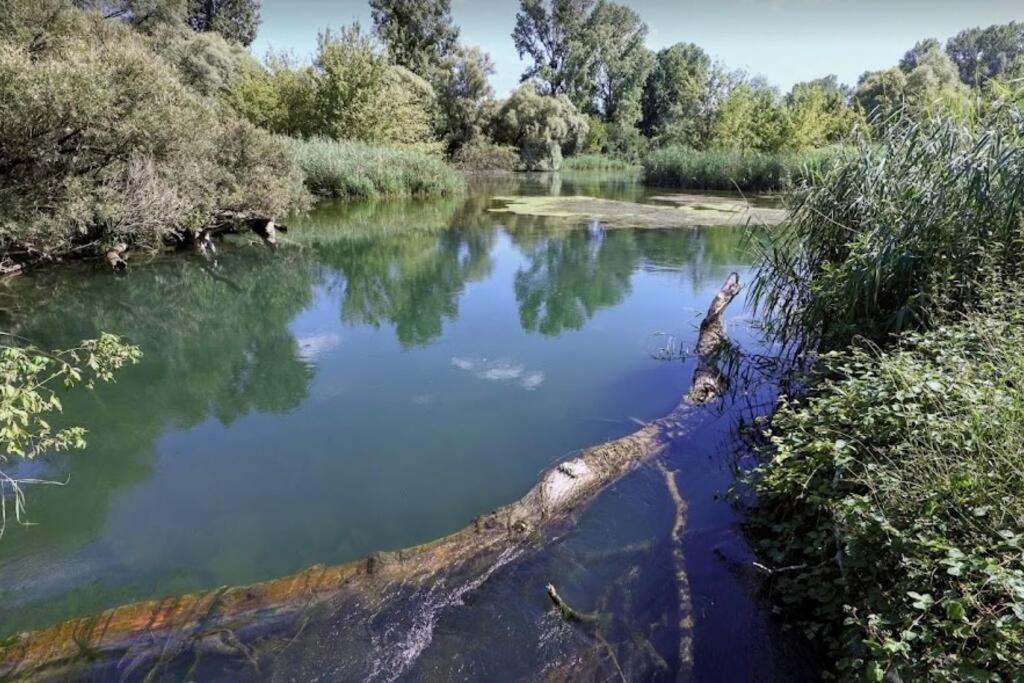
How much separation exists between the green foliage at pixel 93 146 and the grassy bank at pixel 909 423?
8.67 metres

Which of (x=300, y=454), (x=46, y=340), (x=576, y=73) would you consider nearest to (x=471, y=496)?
(x=300, y=454)

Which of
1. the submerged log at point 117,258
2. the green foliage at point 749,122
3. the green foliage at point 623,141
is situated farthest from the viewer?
the green foliage at point 623,141

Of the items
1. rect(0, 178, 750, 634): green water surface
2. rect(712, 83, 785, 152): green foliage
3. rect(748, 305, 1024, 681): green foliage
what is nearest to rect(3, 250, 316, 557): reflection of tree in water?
rect(0, 178, 750, 634): green water surface

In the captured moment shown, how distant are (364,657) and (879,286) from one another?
12.2ft

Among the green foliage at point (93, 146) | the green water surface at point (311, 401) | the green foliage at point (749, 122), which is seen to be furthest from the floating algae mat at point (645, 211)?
the green foliage at point (93, 146)

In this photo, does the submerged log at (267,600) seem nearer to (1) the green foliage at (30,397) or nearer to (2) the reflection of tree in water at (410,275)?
(1) the green foliage at (30,397)

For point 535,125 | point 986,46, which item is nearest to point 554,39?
point 535,125

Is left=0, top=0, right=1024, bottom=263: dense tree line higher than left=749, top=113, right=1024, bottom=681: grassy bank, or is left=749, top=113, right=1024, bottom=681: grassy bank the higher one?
left=0, top=0, right=1024, bottom=263: dense tree line

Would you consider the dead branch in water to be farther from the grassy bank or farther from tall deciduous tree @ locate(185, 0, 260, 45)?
tall deciduous tree @ locate(185, 0, 260, 45)

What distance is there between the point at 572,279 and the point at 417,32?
101 ft

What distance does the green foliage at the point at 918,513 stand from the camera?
1658mm

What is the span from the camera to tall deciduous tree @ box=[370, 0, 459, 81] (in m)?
32.9

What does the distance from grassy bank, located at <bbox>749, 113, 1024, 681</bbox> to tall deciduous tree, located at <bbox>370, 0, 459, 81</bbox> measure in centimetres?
3177

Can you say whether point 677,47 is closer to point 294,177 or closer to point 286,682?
point 294,177
